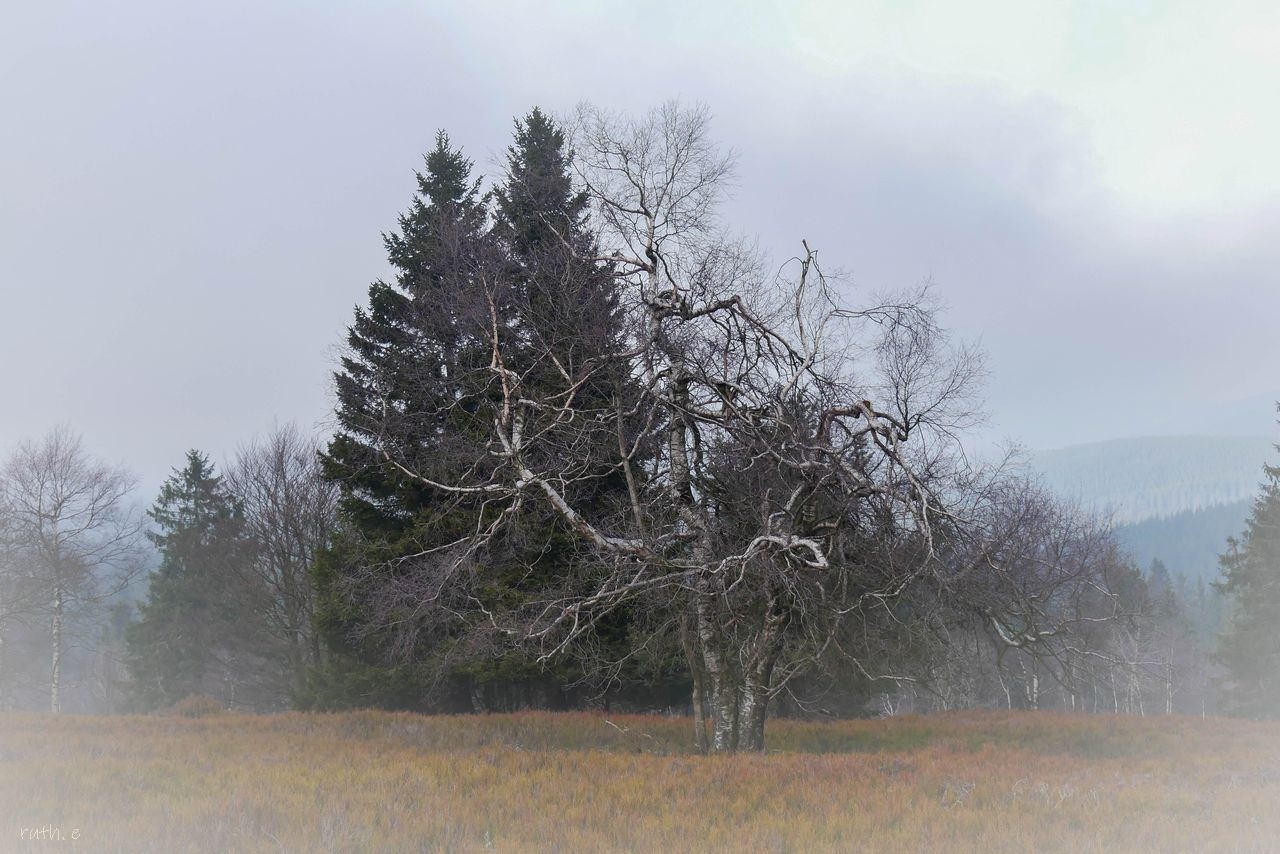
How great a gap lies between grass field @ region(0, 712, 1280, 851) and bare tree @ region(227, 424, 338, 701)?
14371mm

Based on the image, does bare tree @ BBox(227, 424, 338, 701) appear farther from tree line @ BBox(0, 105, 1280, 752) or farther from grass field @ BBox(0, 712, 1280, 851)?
grass field @ BBox(0, 712, 1280, 851)

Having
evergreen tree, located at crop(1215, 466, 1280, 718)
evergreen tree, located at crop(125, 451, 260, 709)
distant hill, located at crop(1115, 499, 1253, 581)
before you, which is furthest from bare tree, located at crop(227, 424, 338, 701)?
distant hill, located at crop(1115, 499, 1253, 581)

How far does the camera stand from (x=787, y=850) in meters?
6.51

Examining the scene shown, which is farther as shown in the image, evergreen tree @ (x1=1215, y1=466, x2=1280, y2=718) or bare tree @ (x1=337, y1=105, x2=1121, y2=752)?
evergreen tree @ (x1=1215, y1=466, x2=1280, y2=718)

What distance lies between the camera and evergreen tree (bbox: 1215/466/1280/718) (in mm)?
33156

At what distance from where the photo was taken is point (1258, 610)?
34875 mm

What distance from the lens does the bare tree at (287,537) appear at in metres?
27.6

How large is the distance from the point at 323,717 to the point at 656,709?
8890 mm

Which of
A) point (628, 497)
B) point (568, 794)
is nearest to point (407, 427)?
point (628, 497)

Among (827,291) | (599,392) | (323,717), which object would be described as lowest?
(323,717)

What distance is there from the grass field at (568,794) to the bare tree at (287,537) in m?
14.4

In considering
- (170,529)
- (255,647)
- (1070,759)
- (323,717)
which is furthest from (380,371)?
(170,529)

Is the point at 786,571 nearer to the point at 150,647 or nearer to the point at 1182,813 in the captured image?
the point at 1182,813

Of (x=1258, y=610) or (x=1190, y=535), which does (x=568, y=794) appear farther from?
(x=1190, y=535)
